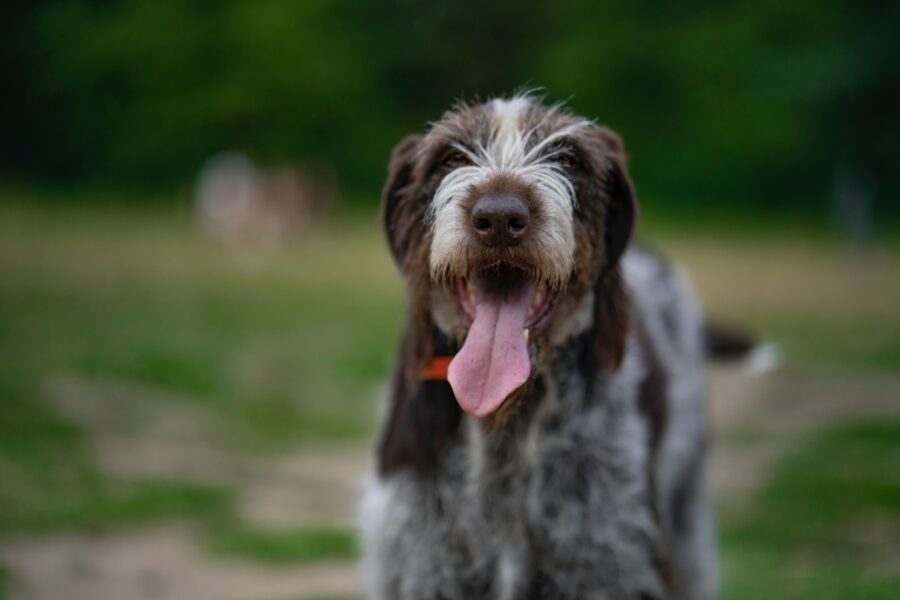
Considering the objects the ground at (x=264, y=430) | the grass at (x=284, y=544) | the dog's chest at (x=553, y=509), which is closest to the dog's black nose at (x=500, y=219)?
the dog's chest at (x=553, y=509)

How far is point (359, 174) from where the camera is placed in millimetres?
29984

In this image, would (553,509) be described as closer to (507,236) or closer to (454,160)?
(507,236)

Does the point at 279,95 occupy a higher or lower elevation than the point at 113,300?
higher

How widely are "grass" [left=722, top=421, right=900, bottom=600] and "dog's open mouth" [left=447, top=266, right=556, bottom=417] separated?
2.67m

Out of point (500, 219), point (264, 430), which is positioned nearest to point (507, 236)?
point (500, 219)

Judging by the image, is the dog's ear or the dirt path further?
the dirt path

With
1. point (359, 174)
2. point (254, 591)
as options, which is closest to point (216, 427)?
point (254, 591)

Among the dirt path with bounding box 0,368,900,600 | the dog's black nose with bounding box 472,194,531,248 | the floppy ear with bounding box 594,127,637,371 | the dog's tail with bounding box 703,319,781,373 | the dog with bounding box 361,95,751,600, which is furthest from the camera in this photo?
the dog's tail with bounding box 703,319,781,373

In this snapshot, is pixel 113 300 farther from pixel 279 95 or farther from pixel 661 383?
pixel 279 95

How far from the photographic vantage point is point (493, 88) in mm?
30312

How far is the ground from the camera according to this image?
6250 millimetres

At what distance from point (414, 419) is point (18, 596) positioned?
2435 millimetres

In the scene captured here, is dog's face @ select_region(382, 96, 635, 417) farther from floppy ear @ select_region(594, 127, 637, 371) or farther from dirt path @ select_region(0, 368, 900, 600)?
dirt path @ select_region(0, 368, 900, 600)

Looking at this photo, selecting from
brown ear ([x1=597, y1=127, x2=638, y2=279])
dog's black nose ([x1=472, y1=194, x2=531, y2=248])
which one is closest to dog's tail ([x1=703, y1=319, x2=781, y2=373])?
brown ear ([x1=597, y1=127, x2=638, y2=279])
